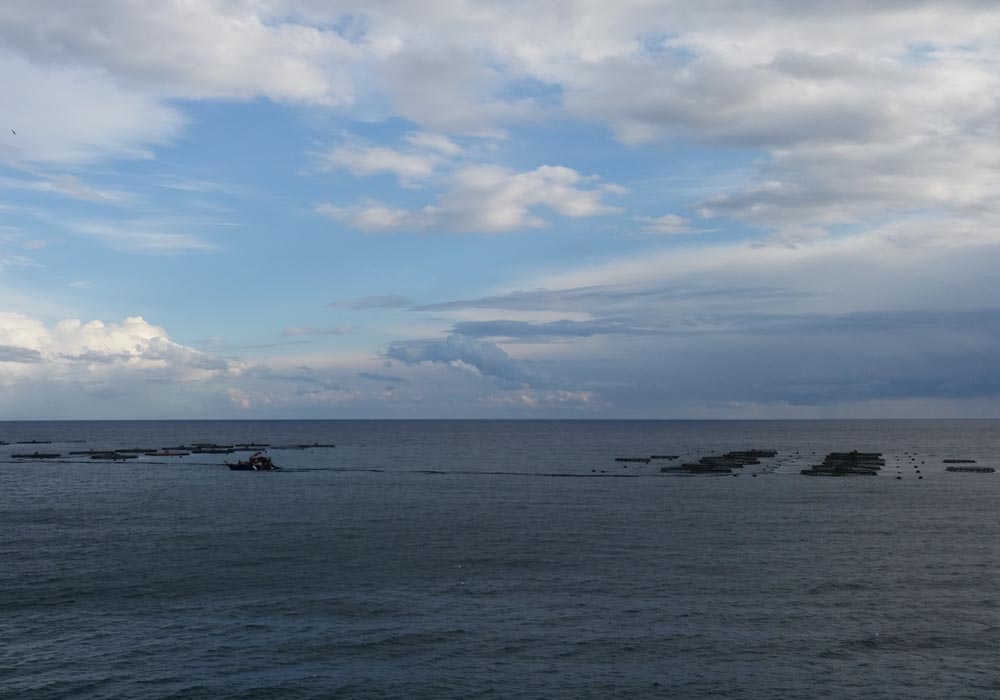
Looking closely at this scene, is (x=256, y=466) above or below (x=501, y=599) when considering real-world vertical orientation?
above

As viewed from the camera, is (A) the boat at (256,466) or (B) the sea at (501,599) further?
(A) the boat at (256,466)

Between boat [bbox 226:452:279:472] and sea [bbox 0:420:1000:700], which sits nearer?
sea [bbox 0:420:1000:700]

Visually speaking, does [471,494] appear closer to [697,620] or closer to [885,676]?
[697,620]

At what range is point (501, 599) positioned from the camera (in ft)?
202

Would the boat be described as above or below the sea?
above

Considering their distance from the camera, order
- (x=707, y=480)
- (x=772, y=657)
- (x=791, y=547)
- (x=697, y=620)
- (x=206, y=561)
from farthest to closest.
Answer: (x=707, y=480), (x=791, y=547), (x=206, y=561), (x=697, y=620), (x=772, y=657)

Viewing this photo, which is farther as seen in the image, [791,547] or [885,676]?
[791,547]

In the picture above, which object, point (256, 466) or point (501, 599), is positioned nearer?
point (501, 599)

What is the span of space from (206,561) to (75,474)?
382 ft

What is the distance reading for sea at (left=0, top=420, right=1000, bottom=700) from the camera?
4600cm

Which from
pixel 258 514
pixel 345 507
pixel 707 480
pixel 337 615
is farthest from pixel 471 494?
pixel 337 615

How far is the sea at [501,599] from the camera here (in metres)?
46.0

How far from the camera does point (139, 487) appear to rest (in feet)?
479

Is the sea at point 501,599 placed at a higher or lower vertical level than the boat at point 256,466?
lower
